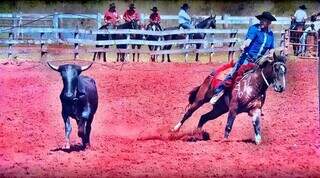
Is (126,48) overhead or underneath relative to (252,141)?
overhead

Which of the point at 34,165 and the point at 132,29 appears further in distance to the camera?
the point at 132,29

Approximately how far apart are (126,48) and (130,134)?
161cm

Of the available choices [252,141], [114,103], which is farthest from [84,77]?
[252,141]

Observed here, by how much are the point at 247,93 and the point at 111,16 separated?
2.45m

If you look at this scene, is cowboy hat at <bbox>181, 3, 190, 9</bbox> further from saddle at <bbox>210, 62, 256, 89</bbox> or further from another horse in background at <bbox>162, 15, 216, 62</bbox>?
saddle at <bbox>210, 62, 256, 89</bbox>

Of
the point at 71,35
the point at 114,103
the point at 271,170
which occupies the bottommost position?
the point at 271,170

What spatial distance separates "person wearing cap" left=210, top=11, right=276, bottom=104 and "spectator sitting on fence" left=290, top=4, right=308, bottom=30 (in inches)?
20.0

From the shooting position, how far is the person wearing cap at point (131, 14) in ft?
47.9

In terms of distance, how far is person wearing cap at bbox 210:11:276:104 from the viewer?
14094 mm

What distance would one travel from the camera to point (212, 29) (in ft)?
50.1

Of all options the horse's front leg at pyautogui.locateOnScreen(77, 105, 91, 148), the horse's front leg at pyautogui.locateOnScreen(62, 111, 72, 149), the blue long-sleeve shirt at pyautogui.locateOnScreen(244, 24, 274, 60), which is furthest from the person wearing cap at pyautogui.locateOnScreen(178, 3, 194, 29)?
the horse's front leg at pyautogui.locateOnScreen(62, 111, 72, 149)

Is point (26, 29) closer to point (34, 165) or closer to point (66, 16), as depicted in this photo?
point (66, 16)

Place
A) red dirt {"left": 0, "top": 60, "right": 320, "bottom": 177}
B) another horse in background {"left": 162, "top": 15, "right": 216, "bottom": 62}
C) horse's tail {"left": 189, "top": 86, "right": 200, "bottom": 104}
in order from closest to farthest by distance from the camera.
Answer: red dirt {"left": 0, "top": 60, "right": 320, "bottom": 177}, horse's tail {"left": 189, "top": 86, "right": 200, "bottom": 104}, another horse in background {"left": 162, "top": 15, "right": 216, "bottom": 62}

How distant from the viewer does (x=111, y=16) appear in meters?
14.7
